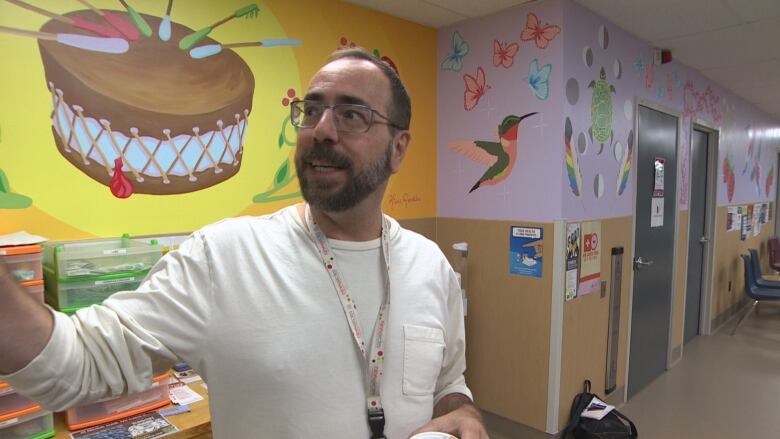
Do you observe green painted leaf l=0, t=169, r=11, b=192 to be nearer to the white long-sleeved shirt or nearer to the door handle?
the white long-sleeved shirt

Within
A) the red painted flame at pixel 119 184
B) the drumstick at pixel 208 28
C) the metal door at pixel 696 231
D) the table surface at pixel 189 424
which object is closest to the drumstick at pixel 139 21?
the drumstick at pixel 208 28

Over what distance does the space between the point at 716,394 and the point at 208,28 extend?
4.57 meters

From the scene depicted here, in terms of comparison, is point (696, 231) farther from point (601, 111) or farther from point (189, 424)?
point (189, 424)

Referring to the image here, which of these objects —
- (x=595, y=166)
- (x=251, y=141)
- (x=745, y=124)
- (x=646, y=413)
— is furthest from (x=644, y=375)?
(x=745, y=124)

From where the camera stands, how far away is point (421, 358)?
1094 mm

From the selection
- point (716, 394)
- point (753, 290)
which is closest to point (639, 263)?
point (716, 394)

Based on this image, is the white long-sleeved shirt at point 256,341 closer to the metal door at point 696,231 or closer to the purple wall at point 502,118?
the purple wall at point 502,118

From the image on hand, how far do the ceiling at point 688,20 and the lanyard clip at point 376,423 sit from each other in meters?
2.54

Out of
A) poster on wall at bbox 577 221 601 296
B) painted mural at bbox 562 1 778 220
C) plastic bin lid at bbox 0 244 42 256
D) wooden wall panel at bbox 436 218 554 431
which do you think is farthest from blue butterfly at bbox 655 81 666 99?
plastic bin lid at bbox 0 244 42 256

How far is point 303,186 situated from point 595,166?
8.69 ft

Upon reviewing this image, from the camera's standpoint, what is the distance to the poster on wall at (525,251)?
299 centimetres

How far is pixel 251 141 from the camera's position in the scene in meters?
2.42

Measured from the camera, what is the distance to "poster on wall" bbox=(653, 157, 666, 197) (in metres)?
3.97

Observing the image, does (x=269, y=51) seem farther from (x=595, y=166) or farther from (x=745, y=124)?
(x=745, y=124)
